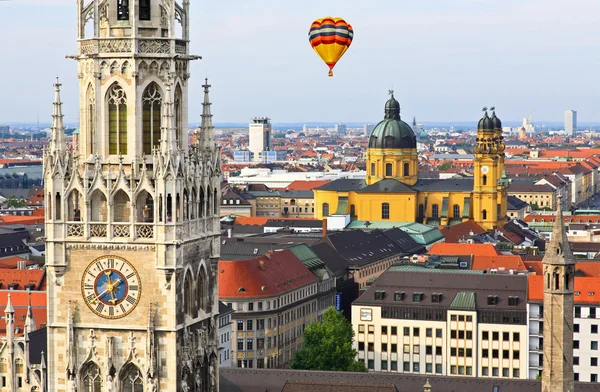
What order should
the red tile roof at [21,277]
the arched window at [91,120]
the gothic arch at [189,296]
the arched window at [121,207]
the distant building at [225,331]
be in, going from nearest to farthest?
the arched window at [121,207] < the arched window at [91,120] < the gothic arch at [189,296] < the red tile roof at [21,277] < the distant building at [225,331]

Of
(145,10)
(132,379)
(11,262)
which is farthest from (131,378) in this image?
(11,262)

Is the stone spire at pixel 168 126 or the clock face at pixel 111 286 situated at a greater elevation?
the stone spire at pixel 168 126

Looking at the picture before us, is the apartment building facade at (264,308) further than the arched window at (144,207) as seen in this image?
Yes

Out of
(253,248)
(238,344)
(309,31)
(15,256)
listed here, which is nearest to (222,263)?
(238,344)

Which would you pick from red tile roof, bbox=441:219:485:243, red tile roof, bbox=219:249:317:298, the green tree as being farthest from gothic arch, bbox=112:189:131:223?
red tile roof, bbox=441:219:485:243

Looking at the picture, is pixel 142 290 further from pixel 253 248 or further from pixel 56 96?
pixel 253 248

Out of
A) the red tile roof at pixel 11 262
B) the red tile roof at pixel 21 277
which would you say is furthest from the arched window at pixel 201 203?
the red tile roof at pixel 11 262

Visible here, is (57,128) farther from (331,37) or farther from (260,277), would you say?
(260,277)

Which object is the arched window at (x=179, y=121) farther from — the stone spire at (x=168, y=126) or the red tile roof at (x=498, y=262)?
the red tile roof at (x=498, y=262)
